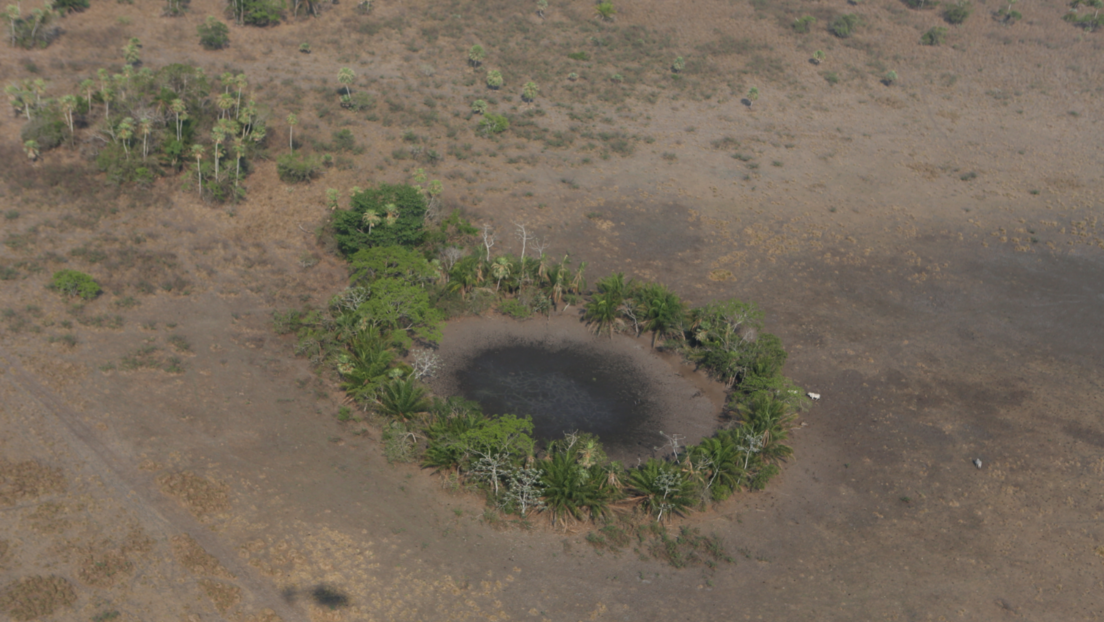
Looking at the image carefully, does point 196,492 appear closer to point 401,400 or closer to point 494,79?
point 401,400

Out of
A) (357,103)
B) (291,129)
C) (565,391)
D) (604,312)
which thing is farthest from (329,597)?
(357,103)

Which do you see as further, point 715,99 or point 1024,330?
point 715,99

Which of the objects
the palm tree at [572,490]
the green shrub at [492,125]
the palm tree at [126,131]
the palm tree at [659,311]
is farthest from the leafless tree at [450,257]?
the palm tree at [126,131]

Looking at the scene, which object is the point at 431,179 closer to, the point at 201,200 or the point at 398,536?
the point at 201,200

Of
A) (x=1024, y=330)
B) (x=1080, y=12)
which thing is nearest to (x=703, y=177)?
(x=1024, y=330)

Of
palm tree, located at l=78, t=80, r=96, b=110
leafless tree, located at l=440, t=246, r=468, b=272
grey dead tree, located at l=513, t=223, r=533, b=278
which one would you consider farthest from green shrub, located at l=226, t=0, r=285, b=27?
leafless tree, located at l=440, t=246, r=468, b=272

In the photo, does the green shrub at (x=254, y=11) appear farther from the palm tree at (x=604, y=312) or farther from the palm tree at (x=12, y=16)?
the palm tree at (x=604, y=312)

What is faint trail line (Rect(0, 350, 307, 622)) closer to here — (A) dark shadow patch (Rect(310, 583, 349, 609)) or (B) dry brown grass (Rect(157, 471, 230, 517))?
(B) dry brown grass (Rect(157, 471, 230, 517))
